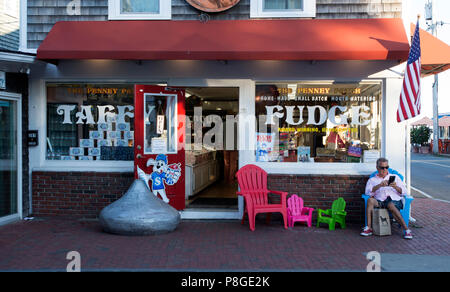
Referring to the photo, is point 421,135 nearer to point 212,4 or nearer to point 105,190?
point 212,4

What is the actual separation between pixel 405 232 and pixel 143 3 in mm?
6129

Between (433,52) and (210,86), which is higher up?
(433,52)

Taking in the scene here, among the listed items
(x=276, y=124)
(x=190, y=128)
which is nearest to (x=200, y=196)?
(x=190, y=128)

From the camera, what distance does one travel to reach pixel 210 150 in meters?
12.3

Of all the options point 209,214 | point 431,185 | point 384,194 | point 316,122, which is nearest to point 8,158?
point 209,214

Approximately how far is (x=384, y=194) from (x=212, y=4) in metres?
4.48

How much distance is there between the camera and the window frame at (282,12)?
806cm

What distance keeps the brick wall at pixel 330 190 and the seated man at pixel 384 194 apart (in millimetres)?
664

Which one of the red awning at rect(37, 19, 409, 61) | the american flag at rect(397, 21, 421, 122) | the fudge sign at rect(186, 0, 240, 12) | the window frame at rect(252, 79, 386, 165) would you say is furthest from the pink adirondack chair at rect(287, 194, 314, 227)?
the fudge sign at rect(186, 0, 240, 12)

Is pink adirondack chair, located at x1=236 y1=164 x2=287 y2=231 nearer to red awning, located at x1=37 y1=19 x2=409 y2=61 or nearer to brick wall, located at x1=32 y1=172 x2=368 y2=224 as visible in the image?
brick wall, located at x1=32 y1=172 x2=368 y2=224

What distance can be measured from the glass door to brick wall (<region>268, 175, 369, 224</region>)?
16.3 feet
